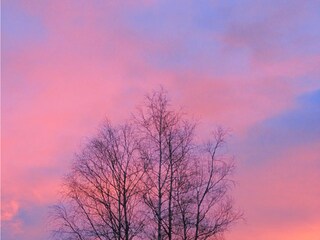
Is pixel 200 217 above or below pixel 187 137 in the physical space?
below

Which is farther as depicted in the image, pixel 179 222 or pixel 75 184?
pixel 75 184

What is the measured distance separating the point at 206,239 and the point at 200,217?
1144 mm

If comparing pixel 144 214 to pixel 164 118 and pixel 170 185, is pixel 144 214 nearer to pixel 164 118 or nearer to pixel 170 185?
pixel 170 185

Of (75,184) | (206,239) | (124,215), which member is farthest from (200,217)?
(75,184)

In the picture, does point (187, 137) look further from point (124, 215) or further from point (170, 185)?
point (124, 215)

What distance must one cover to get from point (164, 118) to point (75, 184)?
5.93 metres

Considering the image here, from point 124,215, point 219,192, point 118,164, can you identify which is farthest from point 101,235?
point 219,192

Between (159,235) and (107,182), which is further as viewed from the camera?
(107,182)

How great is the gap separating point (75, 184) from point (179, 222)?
6.19m

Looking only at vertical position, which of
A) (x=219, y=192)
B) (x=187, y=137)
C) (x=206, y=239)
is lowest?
(x=206, y=239)

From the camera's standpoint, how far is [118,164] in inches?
1469

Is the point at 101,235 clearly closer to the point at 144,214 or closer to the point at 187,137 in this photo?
the point at 144,214

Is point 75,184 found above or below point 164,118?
below

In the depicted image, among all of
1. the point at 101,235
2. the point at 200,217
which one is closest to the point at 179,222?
the point at 200,217
